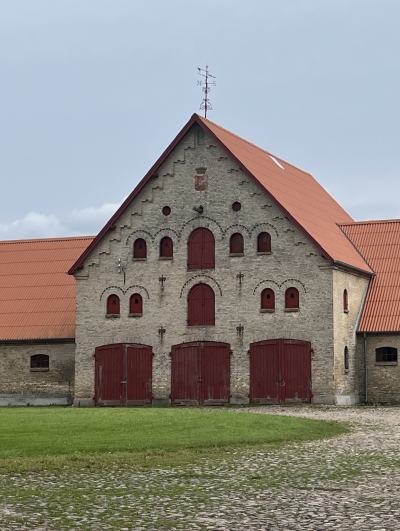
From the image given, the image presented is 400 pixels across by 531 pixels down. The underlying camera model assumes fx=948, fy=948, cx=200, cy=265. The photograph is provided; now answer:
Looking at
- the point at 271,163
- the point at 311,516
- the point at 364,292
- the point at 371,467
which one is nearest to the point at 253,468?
the point at 371,467

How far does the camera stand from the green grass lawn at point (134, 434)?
65.6 ft

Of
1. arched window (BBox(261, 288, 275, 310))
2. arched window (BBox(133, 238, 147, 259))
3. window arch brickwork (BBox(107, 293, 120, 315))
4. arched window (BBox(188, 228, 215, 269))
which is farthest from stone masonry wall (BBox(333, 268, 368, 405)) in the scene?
window arch brickwork (BBox(107, 293, 120, 315))

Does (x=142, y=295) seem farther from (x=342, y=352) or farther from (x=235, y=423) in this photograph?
(x=235, y=423)

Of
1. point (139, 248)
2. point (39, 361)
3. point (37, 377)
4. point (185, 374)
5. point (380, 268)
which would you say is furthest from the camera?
point (380, 268)

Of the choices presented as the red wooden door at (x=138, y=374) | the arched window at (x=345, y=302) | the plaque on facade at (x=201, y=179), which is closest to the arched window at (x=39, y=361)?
the red wooden door at (x=138, y=374)

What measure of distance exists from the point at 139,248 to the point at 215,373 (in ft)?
21.9

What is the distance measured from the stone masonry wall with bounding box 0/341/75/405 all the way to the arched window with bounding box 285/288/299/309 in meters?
10.7

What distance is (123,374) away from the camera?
138ft

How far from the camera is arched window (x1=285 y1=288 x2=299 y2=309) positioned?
40031 mm

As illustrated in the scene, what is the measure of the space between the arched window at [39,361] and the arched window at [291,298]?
1222 cm

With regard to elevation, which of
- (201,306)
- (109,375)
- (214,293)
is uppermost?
(214,293)

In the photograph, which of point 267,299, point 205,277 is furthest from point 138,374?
point 267,299

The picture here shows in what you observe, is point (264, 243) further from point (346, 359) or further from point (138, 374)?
point (138, 374)

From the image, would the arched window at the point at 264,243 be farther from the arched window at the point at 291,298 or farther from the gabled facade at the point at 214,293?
the arched window at the point at 291,298
